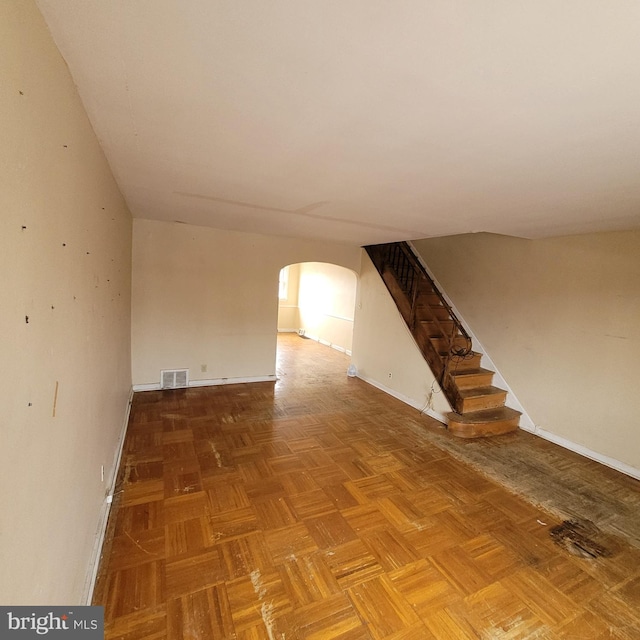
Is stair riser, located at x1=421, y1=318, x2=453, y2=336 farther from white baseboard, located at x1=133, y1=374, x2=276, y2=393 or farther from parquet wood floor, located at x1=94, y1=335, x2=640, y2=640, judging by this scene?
white baseboard, located at x1=133, y1=374, x2=276, y2=393

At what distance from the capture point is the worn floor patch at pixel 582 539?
1.96 meters

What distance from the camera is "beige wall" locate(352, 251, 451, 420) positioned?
13.3ft

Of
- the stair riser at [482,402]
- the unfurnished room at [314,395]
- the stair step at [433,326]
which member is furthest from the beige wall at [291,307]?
the stair riser at [482,402]

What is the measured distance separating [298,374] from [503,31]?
4.91 m

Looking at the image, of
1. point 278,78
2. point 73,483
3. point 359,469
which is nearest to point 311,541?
point 359,469

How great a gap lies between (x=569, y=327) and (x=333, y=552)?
323 cm

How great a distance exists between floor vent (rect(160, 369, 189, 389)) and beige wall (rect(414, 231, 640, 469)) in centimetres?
405

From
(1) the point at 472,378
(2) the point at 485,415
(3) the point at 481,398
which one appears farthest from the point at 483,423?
(1) the point at 472,378

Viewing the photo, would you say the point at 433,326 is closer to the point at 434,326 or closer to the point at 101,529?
the point at 434,326

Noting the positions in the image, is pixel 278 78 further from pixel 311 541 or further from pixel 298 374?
pixel 298 374

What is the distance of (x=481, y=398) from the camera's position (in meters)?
3.73

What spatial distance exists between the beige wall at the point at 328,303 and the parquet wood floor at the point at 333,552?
3953 millimetres

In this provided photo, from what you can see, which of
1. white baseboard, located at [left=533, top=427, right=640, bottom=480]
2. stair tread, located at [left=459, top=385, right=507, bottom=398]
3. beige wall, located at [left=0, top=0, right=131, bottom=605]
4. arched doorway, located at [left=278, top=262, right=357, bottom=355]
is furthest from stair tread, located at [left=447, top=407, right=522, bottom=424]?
beige wall, located at [left=0, top=0, right=131, bottom=605]

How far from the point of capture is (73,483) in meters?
1.25
